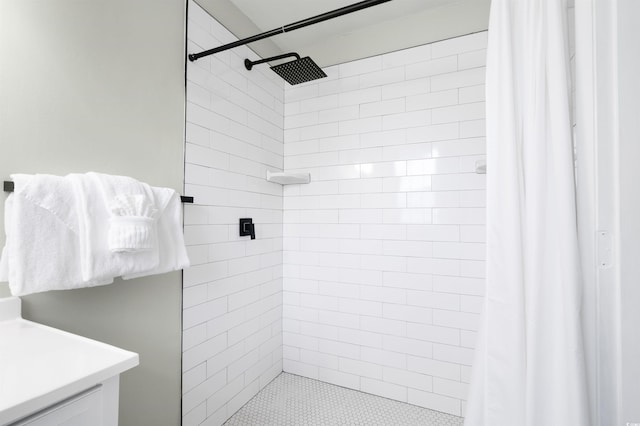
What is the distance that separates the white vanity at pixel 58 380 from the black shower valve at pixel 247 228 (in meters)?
1.10

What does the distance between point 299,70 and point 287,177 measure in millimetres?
680

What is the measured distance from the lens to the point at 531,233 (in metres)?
0.92

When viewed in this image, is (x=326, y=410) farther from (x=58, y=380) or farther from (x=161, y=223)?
(x=58, y=380)

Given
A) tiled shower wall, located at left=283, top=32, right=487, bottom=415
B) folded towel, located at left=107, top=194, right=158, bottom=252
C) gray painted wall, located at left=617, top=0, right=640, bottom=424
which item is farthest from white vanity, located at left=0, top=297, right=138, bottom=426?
tiled shower wall, located at left=283, top=32, right=487, bottom=415

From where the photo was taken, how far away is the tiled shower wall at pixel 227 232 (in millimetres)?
1578

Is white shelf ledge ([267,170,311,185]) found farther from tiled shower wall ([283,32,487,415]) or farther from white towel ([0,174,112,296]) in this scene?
white towel ([0,174,112,296])

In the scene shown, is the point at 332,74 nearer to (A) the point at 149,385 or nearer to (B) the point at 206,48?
(B) the point at 206,48

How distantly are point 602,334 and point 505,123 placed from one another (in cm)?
64

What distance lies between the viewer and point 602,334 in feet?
2.70

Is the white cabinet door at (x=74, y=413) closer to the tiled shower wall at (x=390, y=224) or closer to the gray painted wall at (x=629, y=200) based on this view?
the gray painted wall at (x=629, y=200)

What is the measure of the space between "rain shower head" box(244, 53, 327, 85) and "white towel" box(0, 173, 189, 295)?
3.19ft

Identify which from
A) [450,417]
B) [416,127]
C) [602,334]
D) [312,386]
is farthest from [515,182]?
[312,386]

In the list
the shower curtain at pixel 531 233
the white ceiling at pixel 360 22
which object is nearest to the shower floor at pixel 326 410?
the shower curtain at pixel 531 233

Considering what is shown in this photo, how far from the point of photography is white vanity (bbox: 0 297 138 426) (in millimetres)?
549
